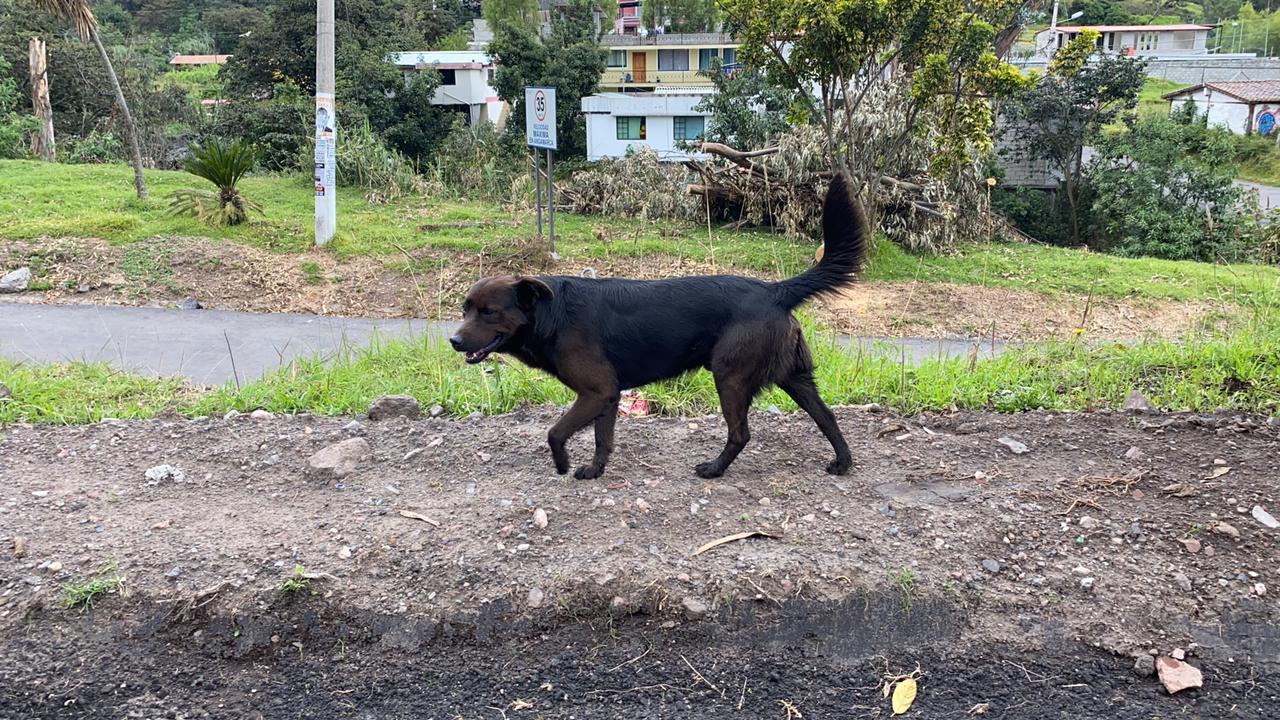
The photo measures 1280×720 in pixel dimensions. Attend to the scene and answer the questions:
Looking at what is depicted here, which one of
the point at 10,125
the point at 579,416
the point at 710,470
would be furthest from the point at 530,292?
the point at 10,125

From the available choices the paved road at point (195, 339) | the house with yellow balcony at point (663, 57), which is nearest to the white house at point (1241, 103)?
the house with yellow balcony at point (663, 57)

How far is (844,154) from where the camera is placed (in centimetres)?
1384

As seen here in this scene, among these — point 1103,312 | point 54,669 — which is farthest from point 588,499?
point 1103,312

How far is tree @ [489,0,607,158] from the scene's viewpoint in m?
26.0

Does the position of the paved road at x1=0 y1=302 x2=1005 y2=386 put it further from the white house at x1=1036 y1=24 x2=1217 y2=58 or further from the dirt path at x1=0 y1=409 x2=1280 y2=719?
the white house at x1=1036 y1=24 x2=1217 y2=58

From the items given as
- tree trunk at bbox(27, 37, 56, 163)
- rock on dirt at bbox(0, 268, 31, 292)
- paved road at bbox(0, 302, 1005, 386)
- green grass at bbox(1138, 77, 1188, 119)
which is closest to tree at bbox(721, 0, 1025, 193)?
paved road at bbox(0, 302, 1005, 386)

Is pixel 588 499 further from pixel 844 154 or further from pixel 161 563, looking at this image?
pixel 844 154

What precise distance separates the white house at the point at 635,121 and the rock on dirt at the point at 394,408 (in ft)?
67.5

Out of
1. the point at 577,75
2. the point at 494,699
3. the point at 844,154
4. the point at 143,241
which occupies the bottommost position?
the point at 494,699

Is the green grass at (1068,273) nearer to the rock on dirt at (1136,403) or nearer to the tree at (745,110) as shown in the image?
the tree at (745,110)

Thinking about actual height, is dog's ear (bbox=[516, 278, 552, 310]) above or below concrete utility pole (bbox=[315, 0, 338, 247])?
below

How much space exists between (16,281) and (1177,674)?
12149 millimetres

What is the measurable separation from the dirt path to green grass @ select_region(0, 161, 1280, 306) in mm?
7653

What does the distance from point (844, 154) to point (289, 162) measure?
13.4m
